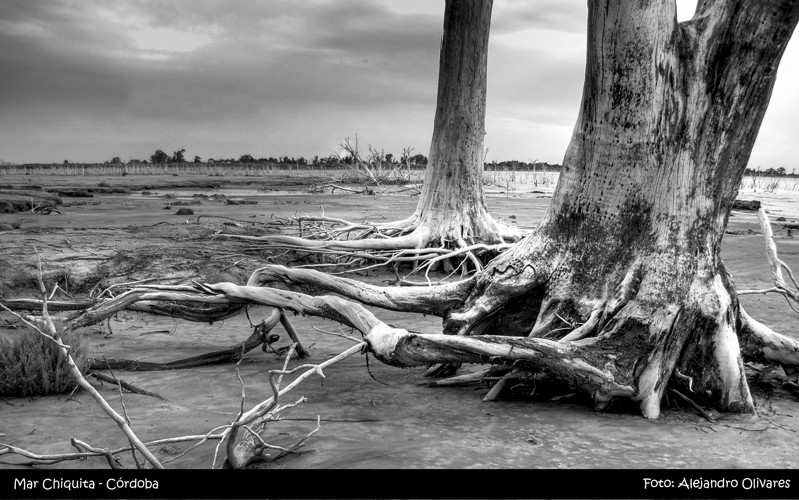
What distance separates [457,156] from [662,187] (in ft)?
19.3

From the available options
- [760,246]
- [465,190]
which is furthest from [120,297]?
[760,246]

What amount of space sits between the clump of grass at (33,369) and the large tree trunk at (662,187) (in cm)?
311

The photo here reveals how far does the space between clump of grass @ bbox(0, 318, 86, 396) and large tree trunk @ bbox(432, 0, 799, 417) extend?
3.11 meters

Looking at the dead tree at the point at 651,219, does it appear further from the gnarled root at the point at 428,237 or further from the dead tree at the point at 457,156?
the dead tree at the point at 457,156

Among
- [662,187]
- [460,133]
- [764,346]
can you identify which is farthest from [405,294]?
[460,133]

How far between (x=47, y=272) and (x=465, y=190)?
5.52 meters

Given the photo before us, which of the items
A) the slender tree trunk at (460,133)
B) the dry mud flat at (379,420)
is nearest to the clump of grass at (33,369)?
the dry mud flat at (379,420)

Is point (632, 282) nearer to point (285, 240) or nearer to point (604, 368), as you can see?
point (604, 368)

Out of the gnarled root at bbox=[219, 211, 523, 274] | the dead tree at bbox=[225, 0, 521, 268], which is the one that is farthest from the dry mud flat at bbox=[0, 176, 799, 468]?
the dead tree at bbox=[225, 0, 521, 268]

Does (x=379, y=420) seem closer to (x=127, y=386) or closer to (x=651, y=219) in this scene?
(x=127, y=386)

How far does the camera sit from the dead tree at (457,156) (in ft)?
33.5

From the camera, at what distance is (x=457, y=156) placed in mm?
10570

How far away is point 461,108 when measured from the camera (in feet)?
33.8

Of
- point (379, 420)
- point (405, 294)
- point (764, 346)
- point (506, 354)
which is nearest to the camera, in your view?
point (379, 420)
